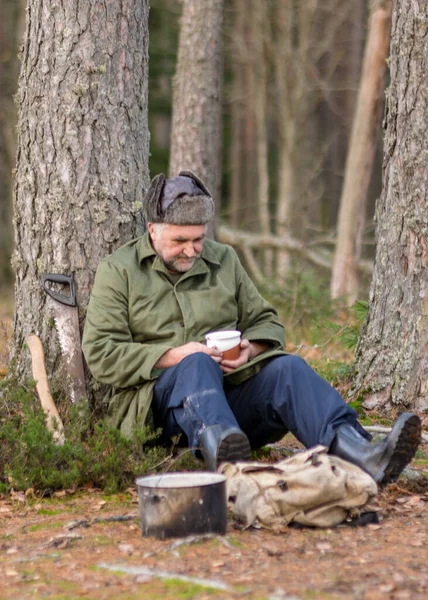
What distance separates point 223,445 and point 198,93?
714cm

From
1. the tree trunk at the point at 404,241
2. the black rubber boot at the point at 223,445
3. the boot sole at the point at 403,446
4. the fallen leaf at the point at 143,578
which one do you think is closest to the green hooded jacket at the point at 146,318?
the black rubber boot at the point at 223,445

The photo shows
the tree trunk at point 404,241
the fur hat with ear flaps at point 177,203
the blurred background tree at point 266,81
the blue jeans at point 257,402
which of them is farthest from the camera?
the blurred background tree at point 266,81

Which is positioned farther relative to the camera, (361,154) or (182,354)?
(361,154)

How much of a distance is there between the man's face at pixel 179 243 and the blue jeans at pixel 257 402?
1.99 ft

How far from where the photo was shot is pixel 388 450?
13.3ft

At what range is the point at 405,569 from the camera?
3.20m

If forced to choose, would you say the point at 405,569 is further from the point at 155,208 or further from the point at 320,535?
the point at 155,208

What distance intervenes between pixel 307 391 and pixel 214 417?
508mm

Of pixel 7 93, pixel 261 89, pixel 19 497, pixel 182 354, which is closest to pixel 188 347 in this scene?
pixel 182 354

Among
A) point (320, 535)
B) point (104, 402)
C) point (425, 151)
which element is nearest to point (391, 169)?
point (425, 151)

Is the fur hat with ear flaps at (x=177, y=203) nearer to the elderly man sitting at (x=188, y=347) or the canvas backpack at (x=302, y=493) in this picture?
the elderly man sitting at (x=188, y=347)

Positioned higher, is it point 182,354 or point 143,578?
point 182,354

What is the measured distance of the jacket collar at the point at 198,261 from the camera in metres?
4.86

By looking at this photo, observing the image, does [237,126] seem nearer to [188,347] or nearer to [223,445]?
[188,347]
